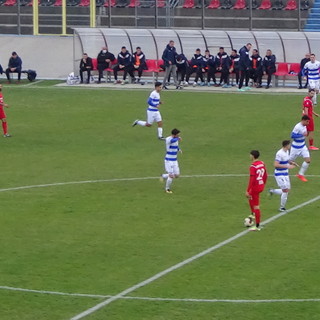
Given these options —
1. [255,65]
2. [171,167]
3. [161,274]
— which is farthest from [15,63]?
[161,274]

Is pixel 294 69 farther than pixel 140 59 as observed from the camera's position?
No

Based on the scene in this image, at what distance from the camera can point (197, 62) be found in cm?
5631

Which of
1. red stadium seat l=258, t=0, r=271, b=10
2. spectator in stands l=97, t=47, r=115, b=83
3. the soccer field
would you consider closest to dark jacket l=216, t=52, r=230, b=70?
spectator in stands l=97, t=47, r=115, b=83

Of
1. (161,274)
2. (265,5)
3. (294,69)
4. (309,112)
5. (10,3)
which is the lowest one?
(161,274)

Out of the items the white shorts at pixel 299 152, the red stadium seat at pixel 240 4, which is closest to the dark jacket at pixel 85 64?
the red stadium seat at pixel 240 4

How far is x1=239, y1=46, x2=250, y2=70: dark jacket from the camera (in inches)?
2168

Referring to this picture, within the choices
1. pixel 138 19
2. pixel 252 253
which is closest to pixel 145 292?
pixel 252 253

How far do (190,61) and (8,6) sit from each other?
20934 mm

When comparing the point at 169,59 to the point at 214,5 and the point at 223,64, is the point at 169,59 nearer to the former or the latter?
the point at 223,64

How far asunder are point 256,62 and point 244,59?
2.09 ft

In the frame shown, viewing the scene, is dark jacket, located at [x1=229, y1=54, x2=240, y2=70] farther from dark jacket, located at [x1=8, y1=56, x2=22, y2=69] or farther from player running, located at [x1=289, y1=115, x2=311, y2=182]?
player running, located at [x1=289, y1=115, x2=311, y2=182]

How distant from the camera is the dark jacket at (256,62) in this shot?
181ft

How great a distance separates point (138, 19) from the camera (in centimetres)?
6625

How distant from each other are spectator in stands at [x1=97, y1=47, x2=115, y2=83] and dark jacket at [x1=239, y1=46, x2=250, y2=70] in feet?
23.5
